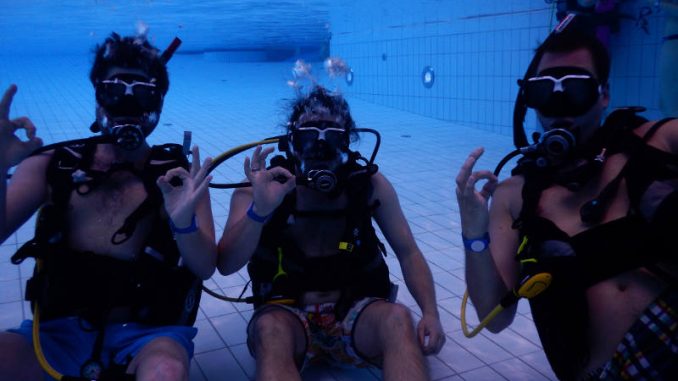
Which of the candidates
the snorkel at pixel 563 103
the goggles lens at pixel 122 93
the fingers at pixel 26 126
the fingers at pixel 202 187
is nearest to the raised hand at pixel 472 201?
the snorkel at pixel 563 103

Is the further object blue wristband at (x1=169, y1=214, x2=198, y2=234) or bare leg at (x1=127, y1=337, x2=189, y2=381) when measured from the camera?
blue wristband at (x1=169, y1=214, x2=198, y2=234)

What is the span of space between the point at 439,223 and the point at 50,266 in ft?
10.7

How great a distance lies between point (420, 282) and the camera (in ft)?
7.29

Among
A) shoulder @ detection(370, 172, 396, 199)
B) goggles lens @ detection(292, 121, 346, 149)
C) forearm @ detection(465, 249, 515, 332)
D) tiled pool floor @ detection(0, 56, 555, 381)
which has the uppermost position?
goggles lens @ detection(292, 121, 346, 149)

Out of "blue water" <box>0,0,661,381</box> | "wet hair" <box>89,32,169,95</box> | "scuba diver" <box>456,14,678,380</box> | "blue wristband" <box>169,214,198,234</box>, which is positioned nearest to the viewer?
"scuba diver" <box>456,14,678,380</box>

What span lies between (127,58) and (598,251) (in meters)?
1.89

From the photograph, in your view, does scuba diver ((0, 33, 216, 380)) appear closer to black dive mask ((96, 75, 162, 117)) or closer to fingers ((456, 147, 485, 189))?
black dive mask ((96, 75, 162, 117))

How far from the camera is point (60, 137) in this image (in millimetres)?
Result: 8070

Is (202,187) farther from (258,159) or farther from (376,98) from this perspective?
(376,98)

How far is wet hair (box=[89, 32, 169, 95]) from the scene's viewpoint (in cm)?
205

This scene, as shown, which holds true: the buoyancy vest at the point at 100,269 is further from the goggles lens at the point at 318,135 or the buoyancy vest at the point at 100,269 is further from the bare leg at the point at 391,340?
the bare leg at the point at 391,340

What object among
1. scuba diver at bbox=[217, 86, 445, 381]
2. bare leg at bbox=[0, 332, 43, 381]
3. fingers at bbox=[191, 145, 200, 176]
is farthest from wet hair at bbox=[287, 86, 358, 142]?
bare leg at bbox=[0, 332, 43, 381]

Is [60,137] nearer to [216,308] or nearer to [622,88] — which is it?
[216,308]

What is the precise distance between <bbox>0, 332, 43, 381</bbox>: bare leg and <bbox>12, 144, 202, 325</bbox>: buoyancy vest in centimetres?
14
